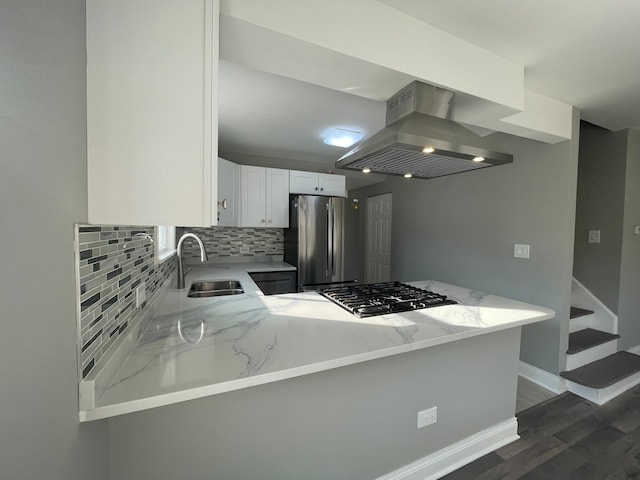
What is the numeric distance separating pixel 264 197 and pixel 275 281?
1.08m

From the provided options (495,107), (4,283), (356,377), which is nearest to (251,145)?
(495,107)

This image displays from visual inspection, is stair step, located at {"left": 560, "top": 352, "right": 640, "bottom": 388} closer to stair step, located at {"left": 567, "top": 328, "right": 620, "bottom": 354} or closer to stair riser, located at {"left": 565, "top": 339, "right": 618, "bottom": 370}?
stair riser, located at {"left": 565, "top": 339, "right": 618, "bottom": 370}

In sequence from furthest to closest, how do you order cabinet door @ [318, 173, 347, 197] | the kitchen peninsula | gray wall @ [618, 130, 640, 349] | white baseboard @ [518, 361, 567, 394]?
cabinet door @ [318, 173, 347, 197] → gray wall @ [618, 130, 640, 349] → white baseboard @ [518, 361, 567, 394] → the kitchen peninsula

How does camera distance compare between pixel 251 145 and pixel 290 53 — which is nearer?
pixel 290 53

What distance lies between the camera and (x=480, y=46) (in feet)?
4.93

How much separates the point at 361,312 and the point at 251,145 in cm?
270

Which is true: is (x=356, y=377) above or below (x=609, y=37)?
below

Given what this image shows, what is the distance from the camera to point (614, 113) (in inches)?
92.3

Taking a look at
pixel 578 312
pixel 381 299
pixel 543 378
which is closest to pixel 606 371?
pixel 543 378

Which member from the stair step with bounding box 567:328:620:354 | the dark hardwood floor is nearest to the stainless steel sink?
the dark hardwood floor

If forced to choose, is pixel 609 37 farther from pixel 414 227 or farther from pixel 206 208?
pixel 414 227

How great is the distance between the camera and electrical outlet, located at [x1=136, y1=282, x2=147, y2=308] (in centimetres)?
120

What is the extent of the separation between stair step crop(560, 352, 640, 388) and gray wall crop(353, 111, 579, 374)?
0.57 ft

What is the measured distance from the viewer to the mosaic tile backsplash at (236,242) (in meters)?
3.49
